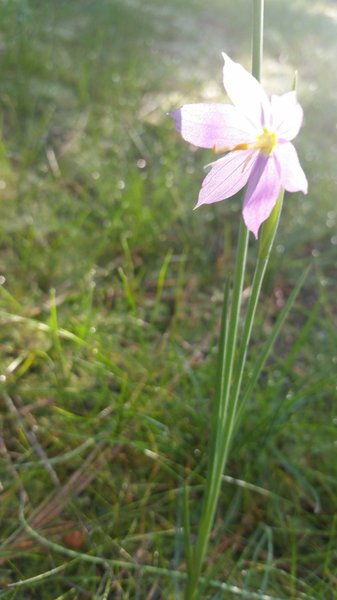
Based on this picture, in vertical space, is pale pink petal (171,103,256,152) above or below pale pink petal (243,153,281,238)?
above

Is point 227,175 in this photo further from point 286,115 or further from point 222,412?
point 222,412

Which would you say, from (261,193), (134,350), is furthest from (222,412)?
(134,350)

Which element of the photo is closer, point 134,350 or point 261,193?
point 261,193

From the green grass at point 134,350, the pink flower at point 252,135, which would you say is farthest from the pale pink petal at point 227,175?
the green grass at point 134,350

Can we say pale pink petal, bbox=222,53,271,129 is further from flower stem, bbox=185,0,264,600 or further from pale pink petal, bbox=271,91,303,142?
flower stem, bbox=185,0,264,600

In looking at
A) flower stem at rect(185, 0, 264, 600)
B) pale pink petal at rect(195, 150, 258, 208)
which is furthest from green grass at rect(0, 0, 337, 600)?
pale pink petal at rect(195, 150, 258, 208)
